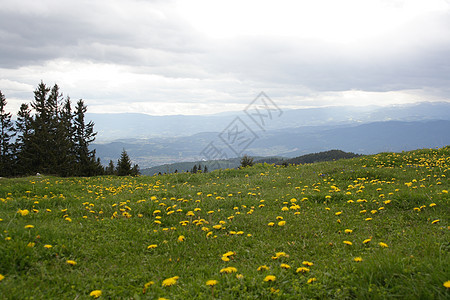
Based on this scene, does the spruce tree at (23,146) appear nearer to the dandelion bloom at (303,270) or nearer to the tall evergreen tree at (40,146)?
the tall evergreen tree at (40,146)

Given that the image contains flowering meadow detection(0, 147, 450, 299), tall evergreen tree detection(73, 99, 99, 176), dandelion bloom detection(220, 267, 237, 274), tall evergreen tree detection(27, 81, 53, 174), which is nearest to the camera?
flowering meadow detection(0, 147, 450, 299)

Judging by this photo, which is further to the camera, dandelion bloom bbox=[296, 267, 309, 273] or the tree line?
the tree line

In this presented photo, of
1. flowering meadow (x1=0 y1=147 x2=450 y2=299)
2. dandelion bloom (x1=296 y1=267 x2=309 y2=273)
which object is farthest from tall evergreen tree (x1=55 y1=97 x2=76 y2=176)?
dandelion bloom (x1=296 y1=267 x2=309 y2=273)

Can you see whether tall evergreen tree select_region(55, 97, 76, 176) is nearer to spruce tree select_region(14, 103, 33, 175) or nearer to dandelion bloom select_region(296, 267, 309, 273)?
spruce tree select_region(14, 103, 33, 175)

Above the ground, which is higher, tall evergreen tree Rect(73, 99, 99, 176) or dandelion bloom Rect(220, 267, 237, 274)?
tall evergreen tree Rect(73, 99, 99, 176)

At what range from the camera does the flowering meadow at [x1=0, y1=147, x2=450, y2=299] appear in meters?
3.52

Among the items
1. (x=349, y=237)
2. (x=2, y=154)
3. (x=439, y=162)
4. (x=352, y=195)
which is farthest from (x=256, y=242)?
(x=2, y=154)

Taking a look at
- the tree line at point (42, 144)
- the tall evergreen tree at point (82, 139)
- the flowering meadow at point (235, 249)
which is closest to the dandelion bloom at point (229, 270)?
the flowering meadow at point (235, 249)

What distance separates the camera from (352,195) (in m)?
8.66

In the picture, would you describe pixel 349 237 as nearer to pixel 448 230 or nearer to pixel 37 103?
pixel 448 230

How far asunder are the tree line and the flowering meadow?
3989 cm

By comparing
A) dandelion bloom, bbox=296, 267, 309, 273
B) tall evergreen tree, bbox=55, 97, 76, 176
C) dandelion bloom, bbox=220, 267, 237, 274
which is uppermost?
tall evergreen tree, bbox=55, 97, 76, 176

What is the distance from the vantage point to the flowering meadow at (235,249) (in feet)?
11.5

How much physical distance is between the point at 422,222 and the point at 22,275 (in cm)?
796
